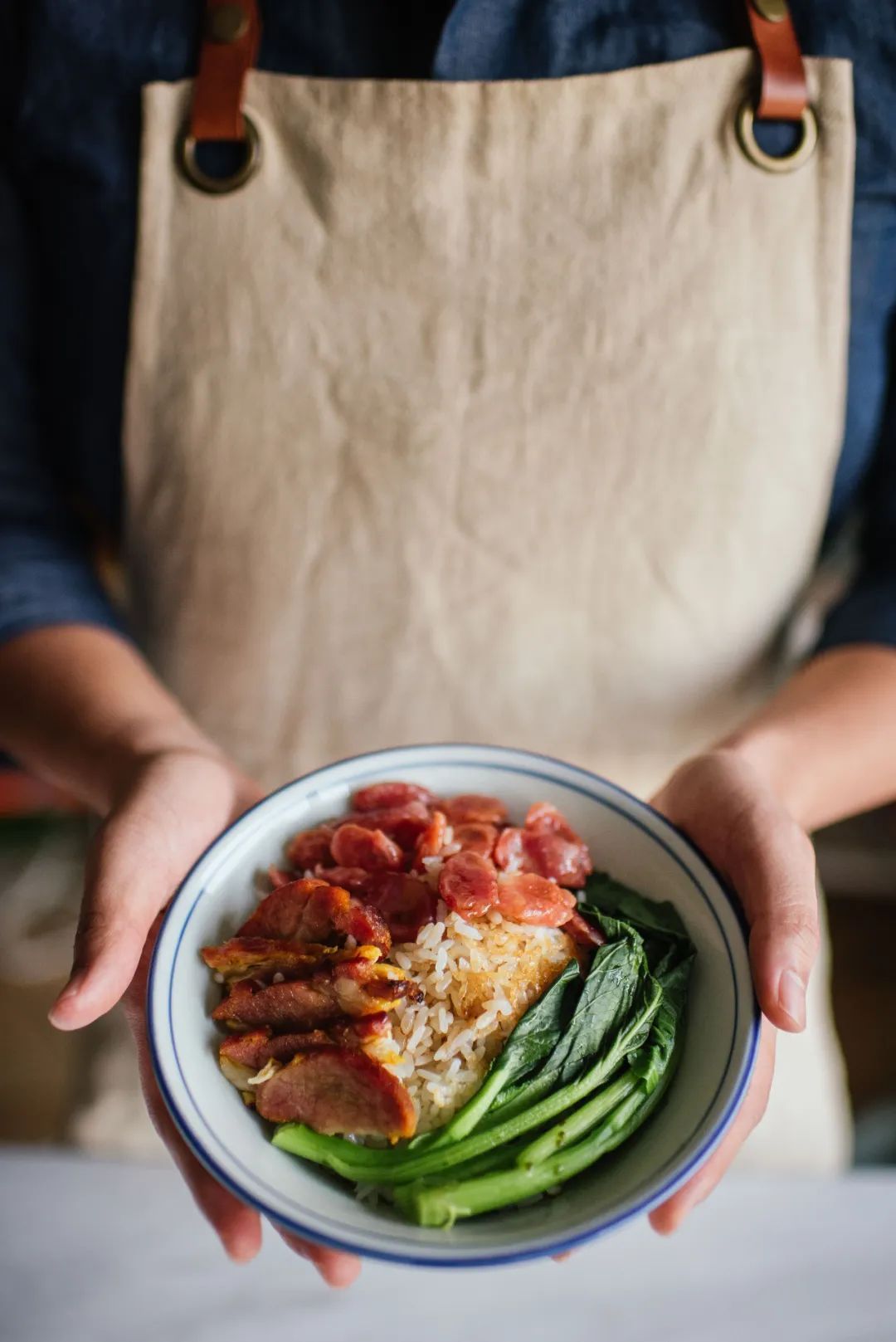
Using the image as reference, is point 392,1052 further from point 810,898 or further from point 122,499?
point 122,499

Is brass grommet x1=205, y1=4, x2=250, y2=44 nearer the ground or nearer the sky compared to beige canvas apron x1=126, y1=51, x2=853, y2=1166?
nearer the sky

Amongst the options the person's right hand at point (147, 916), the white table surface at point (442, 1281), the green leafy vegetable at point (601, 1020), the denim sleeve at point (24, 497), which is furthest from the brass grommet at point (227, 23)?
the white table surface at point (442, 1281)

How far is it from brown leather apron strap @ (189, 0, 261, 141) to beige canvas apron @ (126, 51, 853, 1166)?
0.11 ft

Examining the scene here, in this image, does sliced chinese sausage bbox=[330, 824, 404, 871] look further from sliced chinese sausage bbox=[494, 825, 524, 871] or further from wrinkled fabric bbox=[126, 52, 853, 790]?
wrinkled fabric bbox=[126, 52, 853, 790]

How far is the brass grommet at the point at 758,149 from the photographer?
4.96 feet

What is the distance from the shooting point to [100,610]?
1.78 metres

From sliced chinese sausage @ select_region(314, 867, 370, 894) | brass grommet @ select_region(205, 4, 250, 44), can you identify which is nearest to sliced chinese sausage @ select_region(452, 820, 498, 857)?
sliced chinese sausage @ select_region(314, 867, 370, 894)

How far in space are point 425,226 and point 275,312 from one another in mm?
252

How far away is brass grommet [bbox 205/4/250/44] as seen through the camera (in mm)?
1511

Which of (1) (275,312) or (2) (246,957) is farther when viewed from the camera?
(1) (275,312)

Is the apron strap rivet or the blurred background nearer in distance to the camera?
the apron strap rivet

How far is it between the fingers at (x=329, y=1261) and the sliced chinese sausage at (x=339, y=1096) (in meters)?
0.11

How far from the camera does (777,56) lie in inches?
58.3

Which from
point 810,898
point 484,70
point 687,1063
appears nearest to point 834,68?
point 484,70
